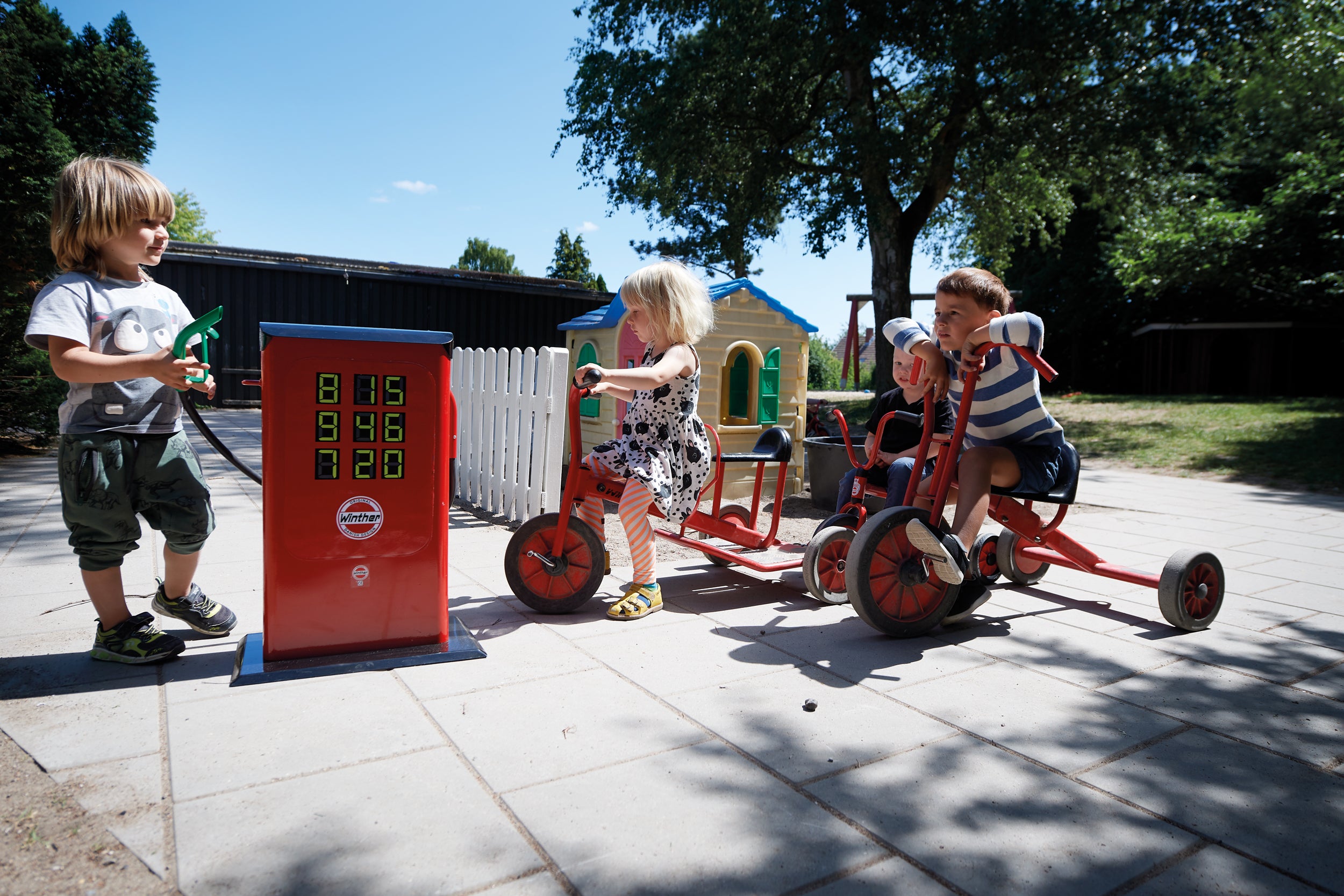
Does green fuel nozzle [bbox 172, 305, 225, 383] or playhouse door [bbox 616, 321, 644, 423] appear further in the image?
playhouse door [bbox 616, 321, 644, 423]

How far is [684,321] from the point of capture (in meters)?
3.72

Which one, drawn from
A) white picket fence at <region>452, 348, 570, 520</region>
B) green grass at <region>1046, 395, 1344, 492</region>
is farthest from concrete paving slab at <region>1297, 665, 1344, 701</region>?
green grass at <region>1046, 395, 1344, 492</region>


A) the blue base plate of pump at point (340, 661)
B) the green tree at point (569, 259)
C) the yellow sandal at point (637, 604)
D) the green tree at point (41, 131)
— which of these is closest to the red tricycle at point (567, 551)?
the yellow sandal at point (637, 604)

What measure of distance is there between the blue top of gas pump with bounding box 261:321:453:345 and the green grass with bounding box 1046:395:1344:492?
1034 cm

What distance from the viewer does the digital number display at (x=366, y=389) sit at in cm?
290

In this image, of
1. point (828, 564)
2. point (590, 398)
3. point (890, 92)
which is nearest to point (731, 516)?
point (828, 564)

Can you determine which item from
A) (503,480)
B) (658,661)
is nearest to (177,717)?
(658,661)

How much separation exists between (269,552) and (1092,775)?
8.68 feet

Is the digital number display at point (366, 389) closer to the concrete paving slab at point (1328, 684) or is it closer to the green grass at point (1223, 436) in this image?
the concrete paving slab at point (1328, 684)

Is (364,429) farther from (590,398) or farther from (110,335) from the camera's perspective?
(590,398)

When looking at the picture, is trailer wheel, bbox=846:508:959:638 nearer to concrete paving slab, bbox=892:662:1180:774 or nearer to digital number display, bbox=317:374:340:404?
concrete paving slab, bbox=892:662:1180:774

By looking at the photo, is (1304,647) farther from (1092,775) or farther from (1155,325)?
(1155,325)

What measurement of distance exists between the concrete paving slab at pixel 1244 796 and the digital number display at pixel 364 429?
2421mm

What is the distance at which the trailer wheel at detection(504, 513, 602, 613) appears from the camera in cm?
365
